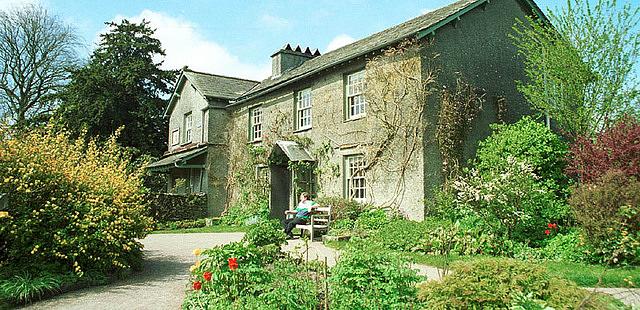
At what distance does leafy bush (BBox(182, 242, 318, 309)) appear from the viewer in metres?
5.39

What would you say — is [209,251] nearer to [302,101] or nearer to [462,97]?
[462,97]

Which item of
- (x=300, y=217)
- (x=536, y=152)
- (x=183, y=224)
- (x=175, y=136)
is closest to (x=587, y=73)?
(x=536, y=152)

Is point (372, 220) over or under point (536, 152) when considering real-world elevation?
under

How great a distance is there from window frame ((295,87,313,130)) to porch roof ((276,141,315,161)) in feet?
3.19

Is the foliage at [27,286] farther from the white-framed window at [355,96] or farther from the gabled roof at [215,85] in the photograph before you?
the gabled roof at [215,85]

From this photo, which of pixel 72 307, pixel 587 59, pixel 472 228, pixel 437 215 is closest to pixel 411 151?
pixel 437 215

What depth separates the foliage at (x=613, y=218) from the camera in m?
8.90

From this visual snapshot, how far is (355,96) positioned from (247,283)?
11188 mm

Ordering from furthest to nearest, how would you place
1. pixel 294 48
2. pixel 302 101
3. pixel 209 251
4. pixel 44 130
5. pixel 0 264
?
pixel 294 48 → pixel 302 101 → pixel 44 130 → pixel 0 264 → pixel 209 251

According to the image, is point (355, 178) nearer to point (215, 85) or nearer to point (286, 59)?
point (286, 59)

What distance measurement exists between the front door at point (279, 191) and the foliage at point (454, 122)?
684 centimetres

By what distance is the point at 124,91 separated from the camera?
115ft

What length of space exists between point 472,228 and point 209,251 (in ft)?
23.8

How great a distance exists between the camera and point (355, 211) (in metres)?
15.1
